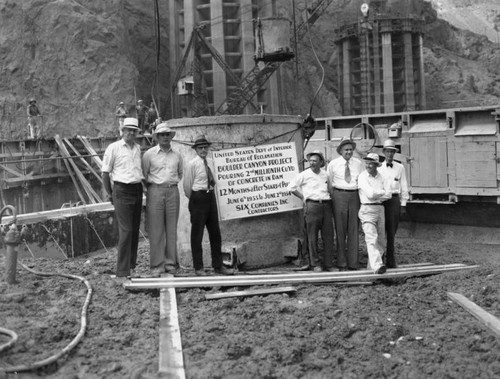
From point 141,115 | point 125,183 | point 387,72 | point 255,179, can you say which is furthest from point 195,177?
point 387,72

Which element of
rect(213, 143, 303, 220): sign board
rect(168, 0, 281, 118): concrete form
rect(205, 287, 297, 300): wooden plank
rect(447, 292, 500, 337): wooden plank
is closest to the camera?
rect(447, 292, 500, 337): wooden plank

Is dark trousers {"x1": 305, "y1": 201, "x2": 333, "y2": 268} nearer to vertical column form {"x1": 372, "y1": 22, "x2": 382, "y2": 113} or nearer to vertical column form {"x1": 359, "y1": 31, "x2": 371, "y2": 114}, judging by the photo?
vertical column form {"x1": 372, "y1": 22, "x2": 382, "y2": 113}

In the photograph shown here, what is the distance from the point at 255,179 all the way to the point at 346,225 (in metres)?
1.51

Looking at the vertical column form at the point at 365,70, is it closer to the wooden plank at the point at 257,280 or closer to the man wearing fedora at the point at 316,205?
the man wearing fedora at the point at 316,205

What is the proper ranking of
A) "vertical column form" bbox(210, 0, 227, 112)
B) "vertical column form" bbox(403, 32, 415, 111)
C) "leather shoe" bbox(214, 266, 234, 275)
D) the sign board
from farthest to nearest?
"vertical column form" bbox(403, 32, 415, 111) → "vertical column form" bbox(210, 0, 227, 112) → the sign board → "leather shoe" bbox(214, 266, 234, 275)

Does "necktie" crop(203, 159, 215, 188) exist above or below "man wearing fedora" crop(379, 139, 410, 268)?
above

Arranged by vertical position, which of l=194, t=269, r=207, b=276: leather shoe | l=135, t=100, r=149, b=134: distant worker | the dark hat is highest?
l=135, t=100, r=149, b=134: distant worker

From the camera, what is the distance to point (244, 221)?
949 cm

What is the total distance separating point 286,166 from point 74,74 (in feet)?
87.1

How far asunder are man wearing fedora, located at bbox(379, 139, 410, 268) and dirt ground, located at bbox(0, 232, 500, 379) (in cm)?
91

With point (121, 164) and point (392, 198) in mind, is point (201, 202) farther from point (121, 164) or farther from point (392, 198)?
point (392, 198)

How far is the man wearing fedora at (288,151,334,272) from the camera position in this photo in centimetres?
896

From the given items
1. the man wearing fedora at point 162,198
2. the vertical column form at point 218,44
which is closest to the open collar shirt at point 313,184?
the man wearing fedora at point 162,198

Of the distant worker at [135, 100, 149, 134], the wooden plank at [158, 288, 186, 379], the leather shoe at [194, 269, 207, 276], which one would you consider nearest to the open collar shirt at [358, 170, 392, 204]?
the leather shoe at [194, 269, 207, 276]
